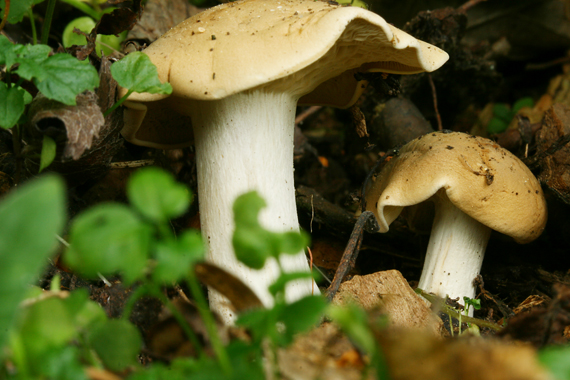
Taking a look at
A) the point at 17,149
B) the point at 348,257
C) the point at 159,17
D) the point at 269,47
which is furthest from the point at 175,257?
the point at 159,17

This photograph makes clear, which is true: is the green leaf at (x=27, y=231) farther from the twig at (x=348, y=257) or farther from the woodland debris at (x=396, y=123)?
the woodland debris at (x=396, y=123)

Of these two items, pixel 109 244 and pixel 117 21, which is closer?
pixel 109 244

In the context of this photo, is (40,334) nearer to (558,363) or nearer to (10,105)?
(558,363)

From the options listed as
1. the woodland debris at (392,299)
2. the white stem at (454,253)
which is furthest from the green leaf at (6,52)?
the white stem at (454,253)

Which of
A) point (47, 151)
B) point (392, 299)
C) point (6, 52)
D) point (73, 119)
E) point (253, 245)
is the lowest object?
point (392, 299)

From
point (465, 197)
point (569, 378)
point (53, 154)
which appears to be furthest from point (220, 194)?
point (569, 378)

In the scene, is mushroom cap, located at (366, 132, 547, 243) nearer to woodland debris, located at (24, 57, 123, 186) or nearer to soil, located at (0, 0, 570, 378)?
soil, located at (0, 0, 570, 378)

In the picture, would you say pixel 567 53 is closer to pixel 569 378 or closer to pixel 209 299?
pixel 209 299
